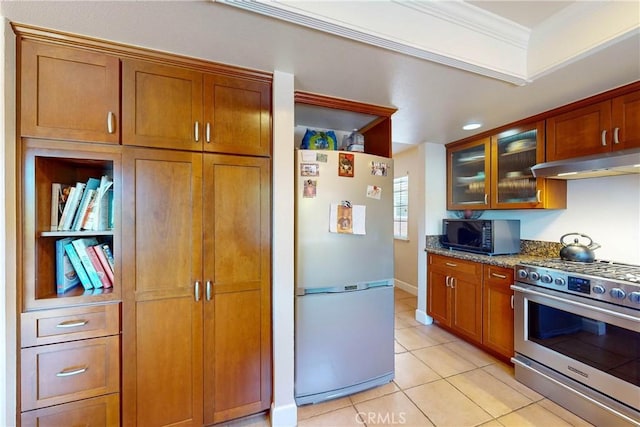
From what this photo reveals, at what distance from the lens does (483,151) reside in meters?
2.91

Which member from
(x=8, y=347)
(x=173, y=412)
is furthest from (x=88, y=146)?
(x=173, y=412)

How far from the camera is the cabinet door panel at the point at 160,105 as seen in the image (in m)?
1.42

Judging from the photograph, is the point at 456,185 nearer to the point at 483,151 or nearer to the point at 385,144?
the point at 483,151

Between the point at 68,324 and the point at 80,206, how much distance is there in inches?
23.9

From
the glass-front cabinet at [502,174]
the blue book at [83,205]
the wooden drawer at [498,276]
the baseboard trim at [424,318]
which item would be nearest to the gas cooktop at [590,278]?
the wooden drawer at [498,276]

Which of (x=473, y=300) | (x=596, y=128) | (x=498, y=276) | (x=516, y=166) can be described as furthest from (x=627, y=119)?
(x=473, y=300)

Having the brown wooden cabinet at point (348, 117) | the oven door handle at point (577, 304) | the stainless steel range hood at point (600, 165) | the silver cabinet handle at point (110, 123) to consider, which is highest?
the brown wooden cabinet at point (348, 117)

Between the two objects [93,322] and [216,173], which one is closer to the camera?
[93,322]

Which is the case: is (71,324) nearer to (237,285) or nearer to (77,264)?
(77,264)

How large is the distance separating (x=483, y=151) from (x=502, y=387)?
2225 mm

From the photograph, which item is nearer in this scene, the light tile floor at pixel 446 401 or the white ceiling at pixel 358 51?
the white ceiling at pixel 358 51

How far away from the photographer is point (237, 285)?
163cm

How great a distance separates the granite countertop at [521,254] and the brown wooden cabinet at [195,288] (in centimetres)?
201

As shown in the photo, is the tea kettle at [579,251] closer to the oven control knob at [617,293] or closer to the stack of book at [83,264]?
the oven control knob at [617,293]
